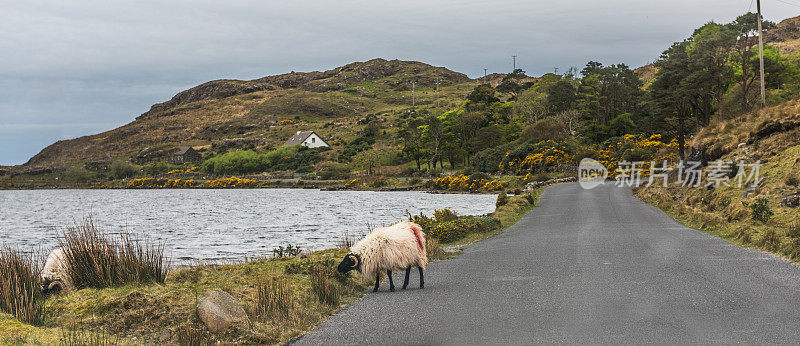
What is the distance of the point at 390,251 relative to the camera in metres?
10.8

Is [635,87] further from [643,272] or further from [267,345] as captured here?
[267,345]

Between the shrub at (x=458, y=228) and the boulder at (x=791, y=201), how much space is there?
11.6m

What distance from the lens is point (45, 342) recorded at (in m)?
6.91

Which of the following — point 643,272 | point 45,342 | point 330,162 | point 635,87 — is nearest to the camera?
point 45,342

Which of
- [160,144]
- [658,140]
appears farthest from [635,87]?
[160,144]

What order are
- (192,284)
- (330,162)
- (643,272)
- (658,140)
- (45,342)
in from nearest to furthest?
1. (45,342)
2. (192,284)
3. (643,272)
4. (658,140)
5. (330,162)

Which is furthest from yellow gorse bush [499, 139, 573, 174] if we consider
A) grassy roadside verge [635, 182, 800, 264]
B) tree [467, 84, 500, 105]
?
grassy roadside verge [635, 182, 800, 264]

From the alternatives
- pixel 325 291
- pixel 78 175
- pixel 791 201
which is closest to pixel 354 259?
pixel 325 291

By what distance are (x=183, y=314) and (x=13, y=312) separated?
2536mm

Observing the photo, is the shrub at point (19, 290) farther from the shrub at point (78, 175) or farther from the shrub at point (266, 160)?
the shrub at point (78, 175)

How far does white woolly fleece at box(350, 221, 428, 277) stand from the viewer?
10.8m

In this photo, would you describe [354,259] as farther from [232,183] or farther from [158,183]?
[158,183]

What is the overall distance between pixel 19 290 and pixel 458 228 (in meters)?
16.9

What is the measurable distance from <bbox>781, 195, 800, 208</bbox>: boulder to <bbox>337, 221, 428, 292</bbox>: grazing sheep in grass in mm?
17359
